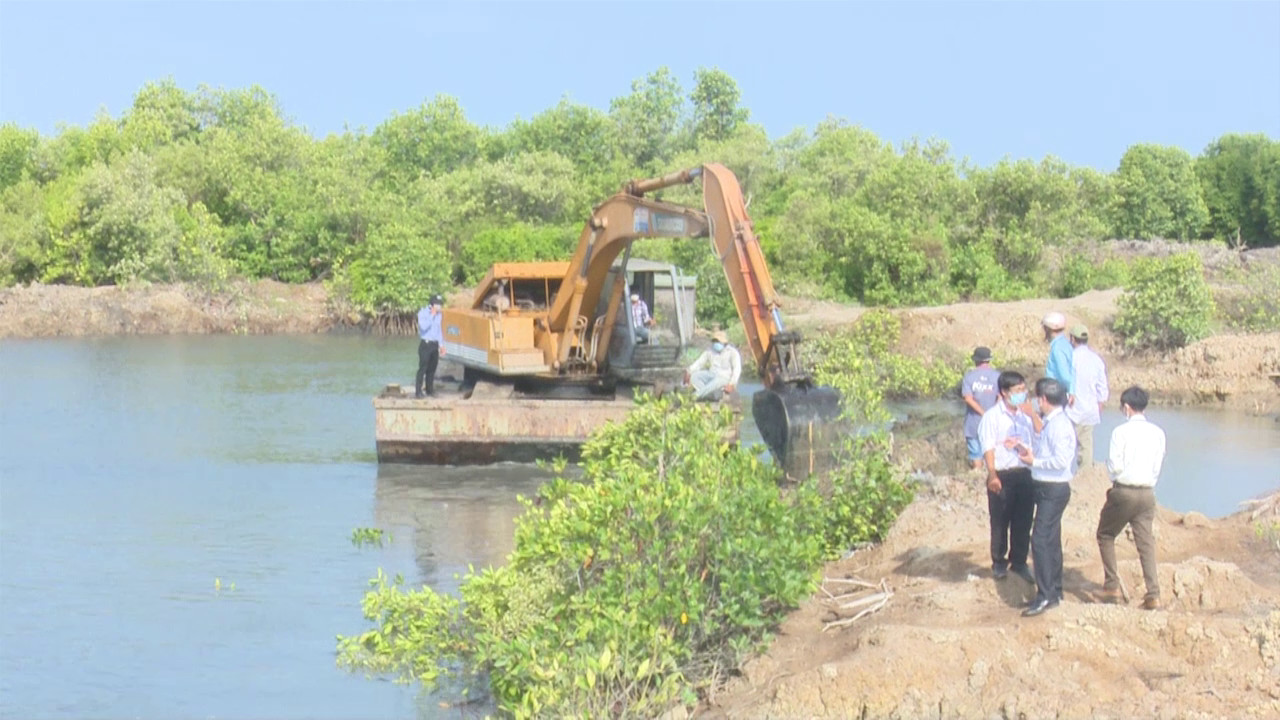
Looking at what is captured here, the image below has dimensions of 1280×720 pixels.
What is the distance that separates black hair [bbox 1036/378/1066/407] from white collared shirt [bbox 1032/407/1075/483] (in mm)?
48

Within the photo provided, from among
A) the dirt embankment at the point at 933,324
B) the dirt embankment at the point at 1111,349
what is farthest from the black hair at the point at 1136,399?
the dirt embankment at the point at 933,324

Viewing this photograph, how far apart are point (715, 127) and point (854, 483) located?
68.7 m

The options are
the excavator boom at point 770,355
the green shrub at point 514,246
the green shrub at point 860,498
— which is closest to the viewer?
the green shrub at point 860,498

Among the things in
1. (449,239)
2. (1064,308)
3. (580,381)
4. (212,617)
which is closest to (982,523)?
(212,617)

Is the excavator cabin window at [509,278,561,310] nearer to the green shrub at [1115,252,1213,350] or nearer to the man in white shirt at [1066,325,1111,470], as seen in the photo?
the man in white shirt at [1066,325,1111,470]

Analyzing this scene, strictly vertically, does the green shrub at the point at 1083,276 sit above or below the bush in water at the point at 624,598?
above

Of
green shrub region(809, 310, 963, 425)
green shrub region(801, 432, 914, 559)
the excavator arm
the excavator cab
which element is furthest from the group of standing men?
green shrub region(809, 310, 963, 425)

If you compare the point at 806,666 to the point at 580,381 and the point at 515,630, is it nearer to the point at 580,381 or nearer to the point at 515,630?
the point at 515,630

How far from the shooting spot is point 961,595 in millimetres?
10250

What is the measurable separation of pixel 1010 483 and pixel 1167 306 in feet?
74.0

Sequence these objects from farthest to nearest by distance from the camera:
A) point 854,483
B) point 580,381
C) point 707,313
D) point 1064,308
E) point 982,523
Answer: point 707,313, point 1064,308, point 580,381, point 854,483, point 982,523

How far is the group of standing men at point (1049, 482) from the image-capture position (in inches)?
382

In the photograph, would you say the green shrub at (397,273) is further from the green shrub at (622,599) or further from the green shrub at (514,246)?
the green shrub at (622,599)

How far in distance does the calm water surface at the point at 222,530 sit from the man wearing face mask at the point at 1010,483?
4.26 m
